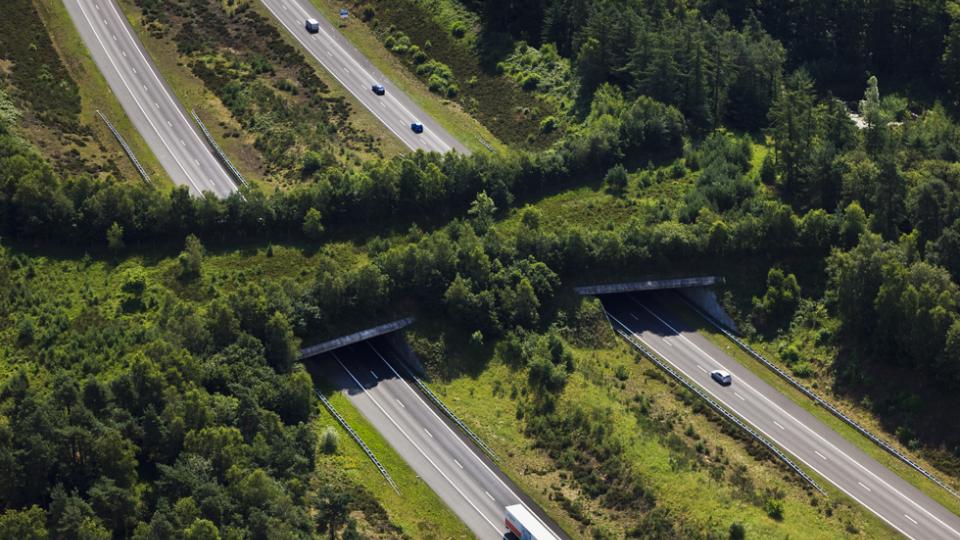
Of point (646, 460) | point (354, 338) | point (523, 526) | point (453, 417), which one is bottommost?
point (453, 417)

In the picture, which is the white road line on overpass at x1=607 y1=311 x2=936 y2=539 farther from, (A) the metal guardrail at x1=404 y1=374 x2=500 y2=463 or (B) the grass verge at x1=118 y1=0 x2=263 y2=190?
(B) the grass verge at x1=118 y1=0 x2=263 y2=190

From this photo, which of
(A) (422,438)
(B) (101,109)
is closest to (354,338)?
(A) (422,438)

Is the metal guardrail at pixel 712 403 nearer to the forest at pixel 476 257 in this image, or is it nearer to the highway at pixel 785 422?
the highway at pixel 785 422

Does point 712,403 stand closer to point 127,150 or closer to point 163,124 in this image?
point 127,150

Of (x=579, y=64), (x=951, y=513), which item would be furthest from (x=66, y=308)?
(x=951, y=513)

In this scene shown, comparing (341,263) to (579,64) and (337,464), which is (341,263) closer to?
(337,464)

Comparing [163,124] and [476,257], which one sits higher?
[476,257]

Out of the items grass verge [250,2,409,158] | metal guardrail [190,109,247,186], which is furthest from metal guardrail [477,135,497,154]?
metal guardrail [190,109,247,186]

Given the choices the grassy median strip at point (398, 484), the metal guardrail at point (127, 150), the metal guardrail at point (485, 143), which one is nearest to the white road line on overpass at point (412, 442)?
the grassy median strip at point (398, 484)
